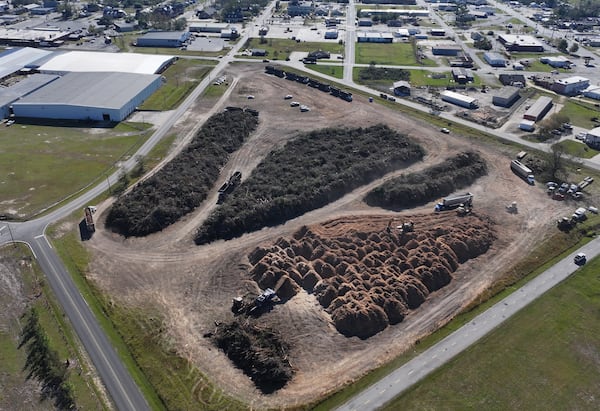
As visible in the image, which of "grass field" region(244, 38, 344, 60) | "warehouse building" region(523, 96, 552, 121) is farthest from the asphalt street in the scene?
"grass field" region(244, 38, 344, 60)

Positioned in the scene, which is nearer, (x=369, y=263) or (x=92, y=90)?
(x=369, y=263)

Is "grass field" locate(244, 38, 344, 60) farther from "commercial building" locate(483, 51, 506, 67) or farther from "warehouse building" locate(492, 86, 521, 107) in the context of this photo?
"warehouse building" locate(492, 86, 521, 107)

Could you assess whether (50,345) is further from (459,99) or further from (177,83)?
(459,99)

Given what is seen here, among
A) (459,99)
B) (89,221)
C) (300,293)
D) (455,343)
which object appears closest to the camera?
(455,343)

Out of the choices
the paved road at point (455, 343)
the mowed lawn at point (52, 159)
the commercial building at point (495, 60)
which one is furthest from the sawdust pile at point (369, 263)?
the commercial building at point (495, 60)

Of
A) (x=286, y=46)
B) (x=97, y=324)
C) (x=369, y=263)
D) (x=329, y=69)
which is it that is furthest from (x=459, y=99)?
(x=97, y=324)

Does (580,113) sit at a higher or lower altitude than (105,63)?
lower

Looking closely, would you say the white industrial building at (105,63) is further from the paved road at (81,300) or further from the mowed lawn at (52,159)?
the paved road at (81,300)

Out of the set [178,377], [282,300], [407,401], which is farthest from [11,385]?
[407,401]
